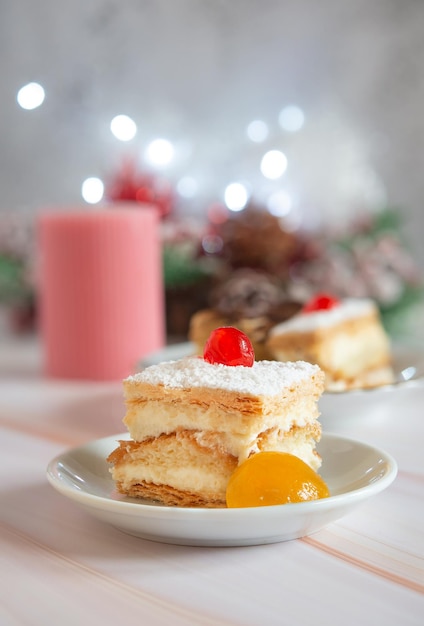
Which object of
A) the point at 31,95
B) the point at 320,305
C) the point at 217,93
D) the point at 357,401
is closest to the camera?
the point at 357,401

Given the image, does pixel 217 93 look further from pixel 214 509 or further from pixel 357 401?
pixel 214 509

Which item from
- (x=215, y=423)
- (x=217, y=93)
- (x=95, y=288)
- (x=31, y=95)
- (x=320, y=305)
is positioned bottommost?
(x=215, y=423)

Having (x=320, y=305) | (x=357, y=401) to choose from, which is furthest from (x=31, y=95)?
(x=357, y=401)

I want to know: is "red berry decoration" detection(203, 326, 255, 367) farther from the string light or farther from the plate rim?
the string light

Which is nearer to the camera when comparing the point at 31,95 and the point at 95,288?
the point at 95,288

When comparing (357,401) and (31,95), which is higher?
(31,95)

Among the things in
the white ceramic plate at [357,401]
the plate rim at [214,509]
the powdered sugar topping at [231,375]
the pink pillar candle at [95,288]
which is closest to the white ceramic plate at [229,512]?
the plate rim at [214,509]

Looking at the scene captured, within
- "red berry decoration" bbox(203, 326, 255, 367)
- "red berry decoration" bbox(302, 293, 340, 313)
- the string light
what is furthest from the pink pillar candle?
"red berry decoration" bbox(203, 326, 255, 367)

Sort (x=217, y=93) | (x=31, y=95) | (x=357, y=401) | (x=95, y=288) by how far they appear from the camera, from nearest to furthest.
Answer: (x=357, y=401), (x=95, y=288), (x=31, y=95), (x=217, y=93)
